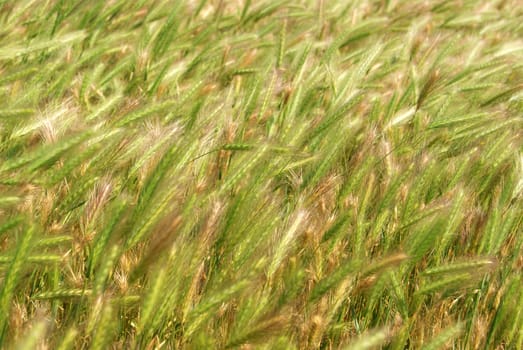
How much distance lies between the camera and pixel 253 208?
139cm

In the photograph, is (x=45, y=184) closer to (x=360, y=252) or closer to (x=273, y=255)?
(x=273, y=255)

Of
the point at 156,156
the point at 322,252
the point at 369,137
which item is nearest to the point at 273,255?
the point at 322,252

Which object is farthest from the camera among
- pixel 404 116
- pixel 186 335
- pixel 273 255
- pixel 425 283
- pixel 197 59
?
pixel 197 59

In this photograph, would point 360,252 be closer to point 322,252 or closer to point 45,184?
point 322,252

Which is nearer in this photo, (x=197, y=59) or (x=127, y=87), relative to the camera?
(x=127, y=87)

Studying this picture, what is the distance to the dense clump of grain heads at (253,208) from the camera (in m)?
1.17

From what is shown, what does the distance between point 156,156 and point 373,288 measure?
531 mm

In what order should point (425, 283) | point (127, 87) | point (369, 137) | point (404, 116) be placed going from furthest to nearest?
point (127, 87)
point (404, 116)
point (369, 137)
point (425, 283)

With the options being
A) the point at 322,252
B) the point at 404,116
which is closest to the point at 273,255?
the point at 322,252

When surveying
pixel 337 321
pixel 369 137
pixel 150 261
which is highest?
pixel 150 261

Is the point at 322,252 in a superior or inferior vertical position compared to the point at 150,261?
inferior

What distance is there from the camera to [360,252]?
4.85 feet

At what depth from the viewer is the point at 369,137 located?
185 cm

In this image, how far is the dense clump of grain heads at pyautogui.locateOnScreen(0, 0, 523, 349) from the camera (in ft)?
3.85
